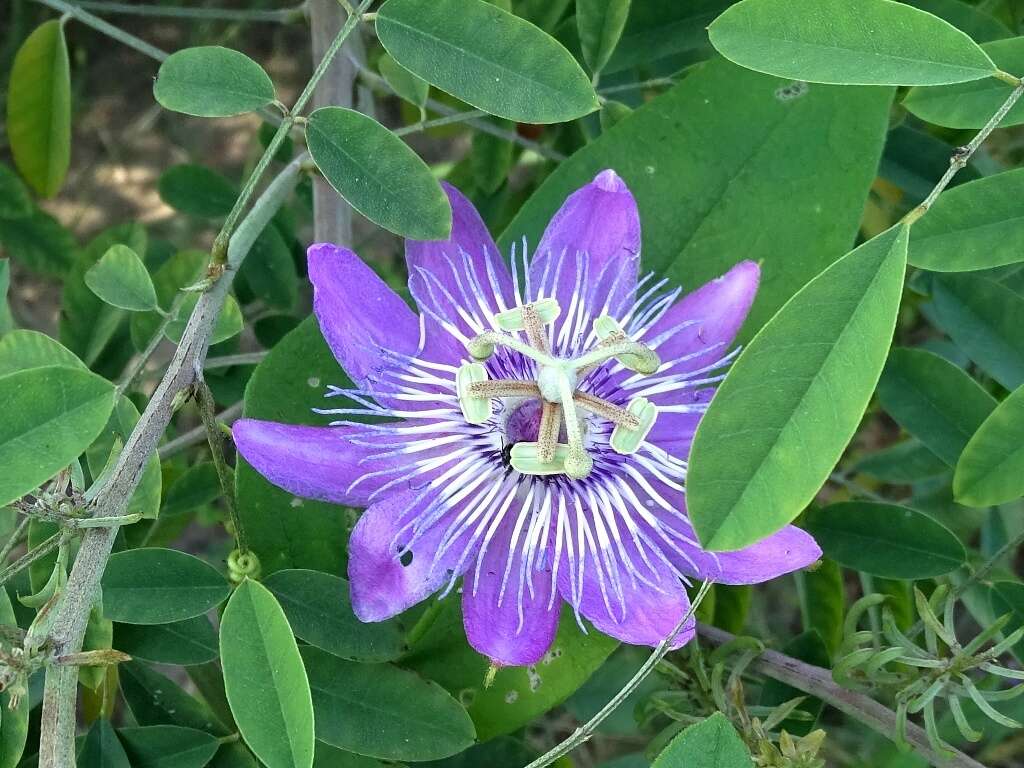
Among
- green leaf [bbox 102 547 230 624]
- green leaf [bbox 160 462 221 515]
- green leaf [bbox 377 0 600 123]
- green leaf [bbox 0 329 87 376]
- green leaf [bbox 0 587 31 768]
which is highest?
green leaf [bbox 377 0 600 123]

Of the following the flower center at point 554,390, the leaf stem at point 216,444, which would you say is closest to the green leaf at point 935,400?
the flower center at point 554,390

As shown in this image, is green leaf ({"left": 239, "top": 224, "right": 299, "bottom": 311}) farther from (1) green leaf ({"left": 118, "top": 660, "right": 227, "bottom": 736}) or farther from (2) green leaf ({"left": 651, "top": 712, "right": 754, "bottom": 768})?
(2) green leaf ({"left": 651, "top": 712, "right": 754, "bottom": 768})

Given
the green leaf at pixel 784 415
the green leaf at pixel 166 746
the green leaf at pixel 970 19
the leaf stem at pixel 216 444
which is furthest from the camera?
the green leaf at pixel 970 19

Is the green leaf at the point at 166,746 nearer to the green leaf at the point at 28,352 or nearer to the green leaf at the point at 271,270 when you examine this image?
the green leaf at the point at 28,352

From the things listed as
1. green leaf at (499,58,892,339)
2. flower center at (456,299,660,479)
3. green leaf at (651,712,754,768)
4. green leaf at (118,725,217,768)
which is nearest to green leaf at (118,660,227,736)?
green leaf at (118,725,217,768)

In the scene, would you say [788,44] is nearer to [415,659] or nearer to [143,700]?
[415,659]

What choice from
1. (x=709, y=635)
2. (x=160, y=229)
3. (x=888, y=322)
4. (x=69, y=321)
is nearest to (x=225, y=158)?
(x=160, y=229)
